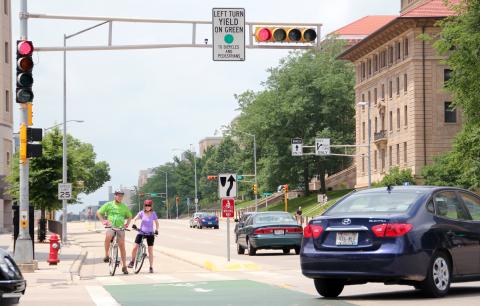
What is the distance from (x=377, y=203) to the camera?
48.3ft

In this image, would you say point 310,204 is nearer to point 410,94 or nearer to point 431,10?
point 410,94

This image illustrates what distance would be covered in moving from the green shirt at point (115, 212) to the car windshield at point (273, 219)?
11.7 metres

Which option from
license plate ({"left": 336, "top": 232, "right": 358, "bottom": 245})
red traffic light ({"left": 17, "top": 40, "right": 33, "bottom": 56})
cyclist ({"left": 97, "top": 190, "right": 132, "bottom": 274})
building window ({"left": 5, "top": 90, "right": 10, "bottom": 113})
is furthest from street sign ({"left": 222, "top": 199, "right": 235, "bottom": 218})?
building window ({"left": 5, "top": 90, "right": 10, "bottom": 113})

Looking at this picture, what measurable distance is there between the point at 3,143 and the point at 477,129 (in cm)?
4240

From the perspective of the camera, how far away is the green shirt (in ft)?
78.5

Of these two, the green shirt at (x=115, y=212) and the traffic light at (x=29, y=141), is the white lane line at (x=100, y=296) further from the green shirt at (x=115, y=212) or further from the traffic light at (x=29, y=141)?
the traffic light at (x=29, y=141)

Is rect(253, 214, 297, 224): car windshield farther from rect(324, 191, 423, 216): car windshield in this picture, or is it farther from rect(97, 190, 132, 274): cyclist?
rect(324, 191, 423, 216): car windshield

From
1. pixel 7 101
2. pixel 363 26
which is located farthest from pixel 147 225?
pixel 363 26

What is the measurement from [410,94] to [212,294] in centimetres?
7278

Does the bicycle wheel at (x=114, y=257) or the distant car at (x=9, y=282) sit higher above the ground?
the distant car at (x=9, y=282)

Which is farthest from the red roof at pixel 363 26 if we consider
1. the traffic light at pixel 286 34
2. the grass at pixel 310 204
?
the traffic light at pixel 286 34

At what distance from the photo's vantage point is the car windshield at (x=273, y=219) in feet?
115

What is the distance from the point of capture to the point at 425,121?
86.9 meters

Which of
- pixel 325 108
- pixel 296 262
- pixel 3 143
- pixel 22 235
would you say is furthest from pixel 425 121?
pixel 22 235
